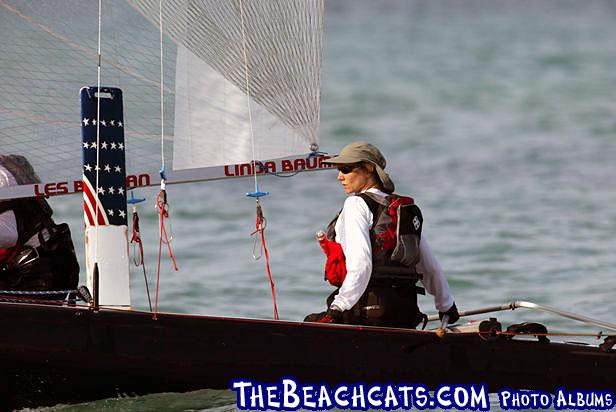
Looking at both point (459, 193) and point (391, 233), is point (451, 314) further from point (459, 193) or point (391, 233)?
point (459, 193)

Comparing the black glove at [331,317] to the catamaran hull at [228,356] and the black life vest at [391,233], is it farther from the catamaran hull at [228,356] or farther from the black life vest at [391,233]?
the black life vest at [391,233]

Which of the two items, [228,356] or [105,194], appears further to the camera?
[105,194]

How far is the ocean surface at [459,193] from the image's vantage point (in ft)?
40.5

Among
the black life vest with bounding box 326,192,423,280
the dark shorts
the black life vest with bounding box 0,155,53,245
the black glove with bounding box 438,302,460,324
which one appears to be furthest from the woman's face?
the black life vest with bounding box 0,155,53,245

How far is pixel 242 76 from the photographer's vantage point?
804cm

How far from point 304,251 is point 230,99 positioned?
20.7ft

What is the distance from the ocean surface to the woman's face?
120 centimetres

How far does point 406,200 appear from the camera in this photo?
728 centimetres

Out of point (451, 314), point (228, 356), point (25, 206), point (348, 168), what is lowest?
point (228, 356)

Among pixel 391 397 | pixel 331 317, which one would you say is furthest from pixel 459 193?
pixel 331 317

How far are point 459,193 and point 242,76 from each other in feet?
30.6

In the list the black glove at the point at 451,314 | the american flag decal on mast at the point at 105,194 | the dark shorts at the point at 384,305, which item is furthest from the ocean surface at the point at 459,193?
the black glove at the point at 451,314

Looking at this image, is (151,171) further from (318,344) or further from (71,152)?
(318,344)

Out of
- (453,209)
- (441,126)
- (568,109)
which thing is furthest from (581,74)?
(453,209)
